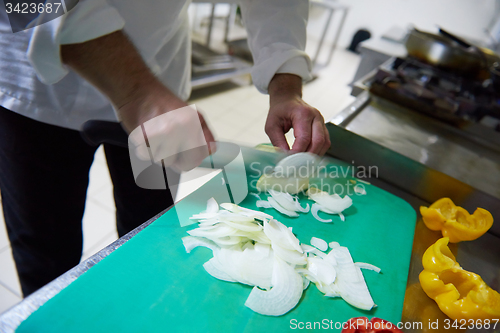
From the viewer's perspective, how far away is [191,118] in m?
0.51

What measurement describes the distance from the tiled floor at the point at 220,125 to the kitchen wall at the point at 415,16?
86cm

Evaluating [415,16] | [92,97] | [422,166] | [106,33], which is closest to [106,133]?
[92,97]

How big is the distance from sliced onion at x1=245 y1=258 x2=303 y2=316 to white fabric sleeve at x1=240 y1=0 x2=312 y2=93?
548 mm

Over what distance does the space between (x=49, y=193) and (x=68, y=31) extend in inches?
18.9

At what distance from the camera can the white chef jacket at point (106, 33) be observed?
49cm

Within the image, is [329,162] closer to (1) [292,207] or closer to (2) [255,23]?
(1) [292,207]

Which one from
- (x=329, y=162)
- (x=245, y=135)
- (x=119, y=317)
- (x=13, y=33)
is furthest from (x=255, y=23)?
(x=245, y=135)

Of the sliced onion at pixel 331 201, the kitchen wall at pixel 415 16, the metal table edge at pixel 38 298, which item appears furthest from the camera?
the kitchen wall at pixel 415 16

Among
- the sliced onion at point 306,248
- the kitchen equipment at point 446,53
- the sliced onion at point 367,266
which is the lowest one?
the sliced onion at point 306,248

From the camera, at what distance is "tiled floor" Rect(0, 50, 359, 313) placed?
1206mm

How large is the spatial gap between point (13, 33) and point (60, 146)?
→ 26 centimetres

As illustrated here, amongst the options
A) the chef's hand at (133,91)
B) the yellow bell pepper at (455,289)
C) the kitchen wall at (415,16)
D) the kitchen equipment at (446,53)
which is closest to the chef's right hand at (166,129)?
the chef's hand at (133,91)

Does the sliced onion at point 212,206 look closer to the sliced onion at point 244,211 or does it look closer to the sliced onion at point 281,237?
the sliced onion at point 244,211

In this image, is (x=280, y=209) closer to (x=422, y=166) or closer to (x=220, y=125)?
(x=422, y=166)
